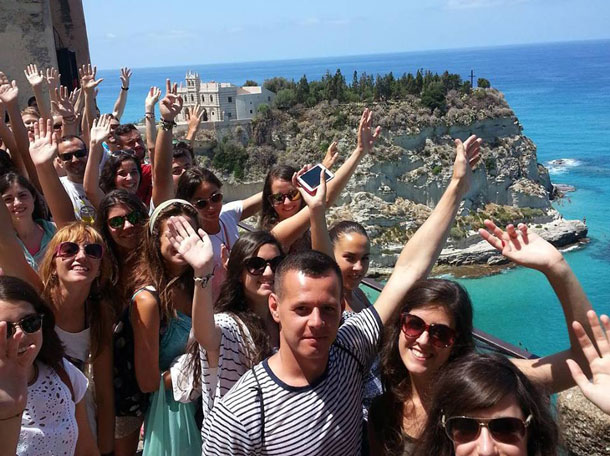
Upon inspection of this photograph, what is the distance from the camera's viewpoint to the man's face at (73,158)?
4.71 metres

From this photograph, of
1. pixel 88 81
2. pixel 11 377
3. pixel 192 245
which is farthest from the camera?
pixel 88 81

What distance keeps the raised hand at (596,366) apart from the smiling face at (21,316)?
6.36 feet

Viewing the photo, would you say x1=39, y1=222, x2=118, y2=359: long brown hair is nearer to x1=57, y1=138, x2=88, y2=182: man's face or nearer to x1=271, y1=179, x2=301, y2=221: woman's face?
x1=271, y1=179, x2=301, y2=221: woman's face

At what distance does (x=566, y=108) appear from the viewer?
13512 centimetres

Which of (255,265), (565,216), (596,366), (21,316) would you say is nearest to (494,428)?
(596,366)

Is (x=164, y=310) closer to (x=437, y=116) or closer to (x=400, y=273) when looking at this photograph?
(x=400, y=273)

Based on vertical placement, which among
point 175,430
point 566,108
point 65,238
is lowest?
point 566,108

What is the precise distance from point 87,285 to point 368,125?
233 centimetres

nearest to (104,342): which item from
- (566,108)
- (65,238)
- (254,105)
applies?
(65,238)

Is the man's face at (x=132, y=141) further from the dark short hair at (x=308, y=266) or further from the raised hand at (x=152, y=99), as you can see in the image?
the dark short hair at (x=308, y=266)

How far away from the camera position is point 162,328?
120 inches

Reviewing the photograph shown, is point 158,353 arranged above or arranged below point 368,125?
below

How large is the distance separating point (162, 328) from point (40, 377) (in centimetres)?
70

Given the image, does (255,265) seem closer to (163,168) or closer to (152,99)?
(163,168)
